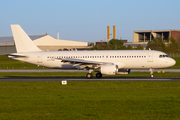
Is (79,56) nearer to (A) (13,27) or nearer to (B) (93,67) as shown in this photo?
(B) (93,67)

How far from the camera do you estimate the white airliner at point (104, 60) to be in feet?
109

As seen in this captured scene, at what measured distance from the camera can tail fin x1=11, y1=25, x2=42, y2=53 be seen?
3716 centimetres

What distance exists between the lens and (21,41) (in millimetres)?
37312

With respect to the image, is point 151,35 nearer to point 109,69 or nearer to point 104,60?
point 104,60

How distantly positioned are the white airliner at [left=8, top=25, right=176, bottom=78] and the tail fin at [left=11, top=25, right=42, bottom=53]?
72 cm

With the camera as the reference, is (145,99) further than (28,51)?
No

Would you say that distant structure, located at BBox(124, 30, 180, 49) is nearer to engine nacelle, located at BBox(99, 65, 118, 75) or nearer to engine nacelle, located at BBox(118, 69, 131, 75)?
engine nacelle, located at BBox(118, 69, 131, 75)

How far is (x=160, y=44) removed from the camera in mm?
108750

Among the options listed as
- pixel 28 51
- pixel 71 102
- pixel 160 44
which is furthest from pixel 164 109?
pixel 160 44

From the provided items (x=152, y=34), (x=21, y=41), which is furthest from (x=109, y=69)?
(x=152, y=34)

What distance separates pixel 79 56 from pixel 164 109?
22.2 meters

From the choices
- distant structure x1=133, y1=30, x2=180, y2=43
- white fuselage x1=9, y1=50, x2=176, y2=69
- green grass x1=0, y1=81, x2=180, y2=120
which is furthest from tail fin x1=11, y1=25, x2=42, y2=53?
distant structure x1=133, y1=30, x2=180, y2=43

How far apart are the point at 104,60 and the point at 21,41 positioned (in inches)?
469

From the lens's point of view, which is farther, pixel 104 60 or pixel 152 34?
pixel 152 34
